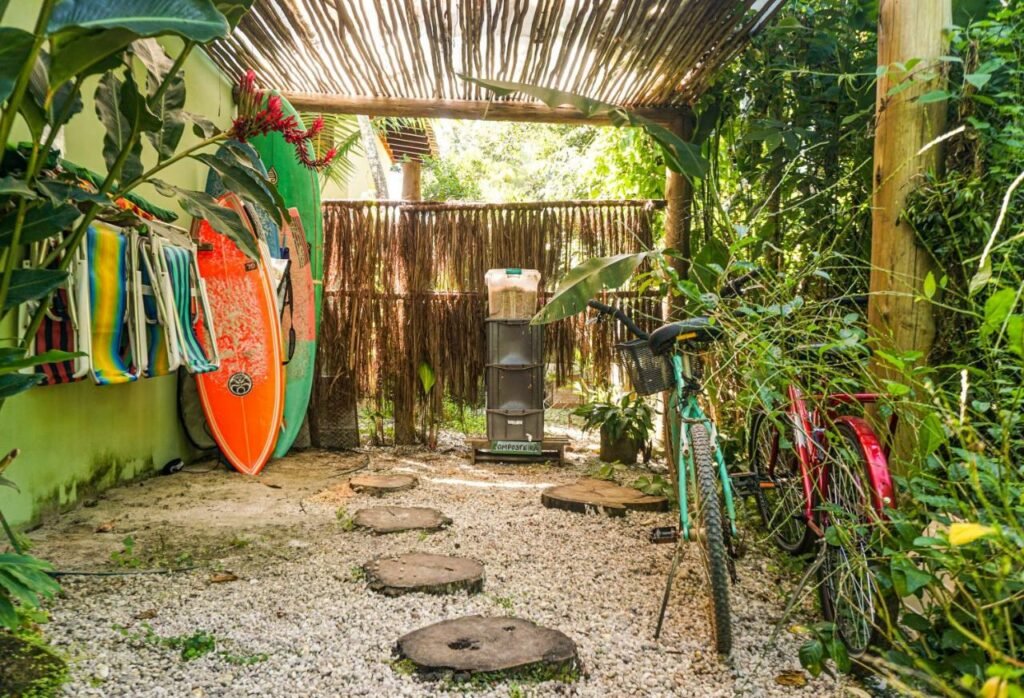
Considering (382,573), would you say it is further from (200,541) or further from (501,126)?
(501,126)

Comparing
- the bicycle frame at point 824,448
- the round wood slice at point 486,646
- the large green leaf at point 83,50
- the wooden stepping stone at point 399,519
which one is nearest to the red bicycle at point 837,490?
the bicycle frame at point 824,448

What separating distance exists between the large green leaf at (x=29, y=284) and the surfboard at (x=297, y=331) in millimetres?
2698

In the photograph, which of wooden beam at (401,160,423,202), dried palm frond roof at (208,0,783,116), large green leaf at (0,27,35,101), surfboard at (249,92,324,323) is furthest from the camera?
wooden beam at (401,160,423,202)

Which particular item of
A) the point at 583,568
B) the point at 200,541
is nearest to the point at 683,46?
the point at 583,568

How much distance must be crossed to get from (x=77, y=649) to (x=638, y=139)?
14.2 feet

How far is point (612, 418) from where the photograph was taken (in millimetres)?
4559

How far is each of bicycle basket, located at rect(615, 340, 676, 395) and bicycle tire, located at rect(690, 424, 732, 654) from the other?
0.35m

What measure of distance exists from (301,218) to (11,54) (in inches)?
129

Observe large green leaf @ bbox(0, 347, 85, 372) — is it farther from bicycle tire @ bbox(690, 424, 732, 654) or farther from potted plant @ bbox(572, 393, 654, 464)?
potted plant @ bbox(572, 393, 654, 464)

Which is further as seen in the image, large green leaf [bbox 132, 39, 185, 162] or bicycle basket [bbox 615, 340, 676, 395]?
bicycle basket [bbox 615, 340, 676, 395]

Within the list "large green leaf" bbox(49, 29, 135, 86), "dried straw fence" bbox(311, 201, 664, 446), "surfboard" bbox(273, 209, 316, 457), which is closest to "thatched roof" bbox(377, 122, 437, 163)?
"dried straw fence" bbox(311, 201, 664, 446)

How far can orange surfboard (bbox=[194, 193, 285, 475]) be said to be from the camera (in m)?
3.94

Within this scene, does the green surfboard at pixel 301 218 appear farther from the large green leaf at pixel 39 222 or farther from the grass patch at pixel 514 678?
the grass patch at pixel 514 678

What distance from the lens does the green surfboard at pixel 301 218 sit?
4.46 metres
